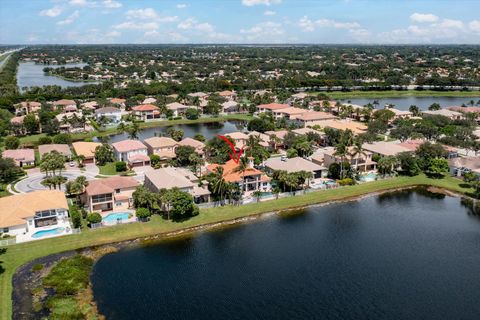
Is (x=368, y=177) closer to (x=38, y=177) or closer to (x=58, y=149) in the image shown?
(x=38, y=177)

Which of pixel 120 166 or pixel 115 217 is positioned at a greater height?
pixel 120 166

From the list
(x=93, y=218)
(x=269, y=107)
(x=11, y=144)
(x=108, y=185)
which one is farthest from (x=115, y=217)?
(x=269, y=107)

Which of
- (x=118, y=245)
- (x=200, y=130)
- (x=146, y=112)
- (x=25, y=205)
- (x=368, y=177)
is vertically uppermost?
(x=146, y=112)

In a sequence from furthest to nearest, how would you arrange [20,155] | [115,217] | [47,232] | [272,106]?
[272,106] → [20,155] → [115,217] → [47,232]

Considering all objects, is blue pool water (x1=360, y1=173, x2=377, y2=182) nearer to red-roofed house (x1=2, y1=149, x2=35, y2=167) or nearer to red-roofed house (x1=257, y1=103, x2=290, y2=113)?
red-roofed house (x1=257, y1=103, x2=290, y2=113)

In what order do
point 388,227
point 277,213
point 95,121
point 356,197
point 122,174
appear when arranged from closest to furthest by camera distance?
point 388,227, point 277,213, point 356,197, point 122,174, point 95,121

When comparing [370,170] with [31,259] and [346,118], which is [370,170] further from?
[31,259]

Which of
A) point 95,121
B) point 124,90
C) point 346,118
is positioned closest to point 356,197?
point 346,118
